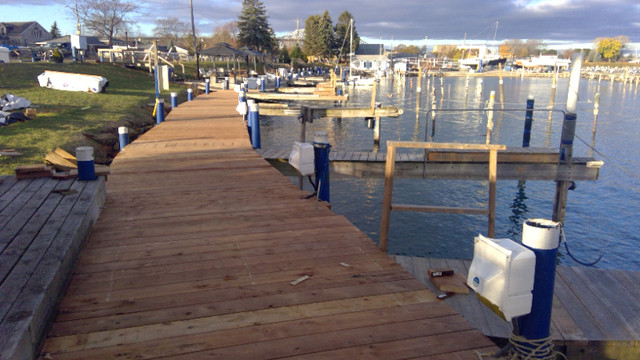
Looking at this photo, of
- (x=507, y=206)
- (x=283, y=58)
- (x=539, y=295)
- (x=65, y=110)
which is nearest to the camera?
(x=539, y=295)

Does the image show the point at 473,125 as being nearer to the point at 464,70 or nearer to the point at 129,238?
the point at 129,238

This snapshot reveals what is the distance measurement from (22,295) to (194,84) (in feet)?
107

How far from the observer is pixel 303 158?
630cm

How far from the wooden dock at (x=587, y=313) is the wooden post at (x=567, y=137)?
17.2ft

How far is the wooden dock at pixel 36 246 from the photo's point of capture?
8.98 ft

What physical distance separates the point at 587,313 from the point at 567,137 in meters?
6.63

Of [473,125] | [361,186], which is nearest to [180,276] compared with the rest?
[361,186]

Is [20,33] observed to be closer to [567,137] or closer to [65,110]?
[65,110]

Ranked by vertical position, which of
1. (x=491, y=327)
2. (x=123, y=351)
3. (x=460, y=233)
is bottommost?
(x=460, y=233)

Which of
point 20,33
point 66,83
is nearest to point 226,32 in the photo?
point 20,33

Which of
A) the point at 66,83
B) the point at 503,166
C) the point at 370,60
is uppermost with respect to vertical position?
the point at 370,60

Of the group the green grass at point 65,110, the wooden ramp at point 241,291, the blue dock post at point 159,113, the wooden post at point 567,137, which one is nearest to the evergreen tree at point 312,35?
the green grass at point 65,110

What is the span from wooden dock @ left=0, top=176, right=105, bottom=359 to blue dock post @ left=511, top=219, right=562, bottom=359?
3249 mm

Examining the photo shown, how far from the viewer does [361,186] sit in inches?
671
